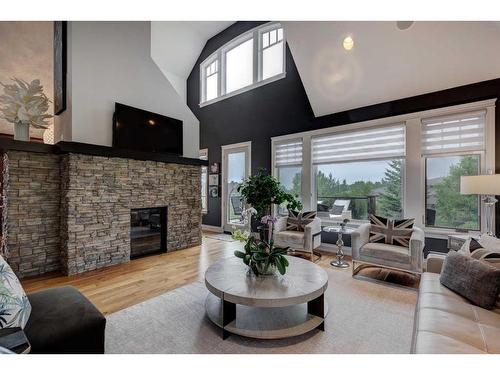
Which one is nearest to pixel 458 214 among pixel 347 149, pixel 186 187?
pixel 347 149

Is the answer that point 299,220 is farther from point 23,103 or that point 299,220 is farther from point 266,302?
point 23,103

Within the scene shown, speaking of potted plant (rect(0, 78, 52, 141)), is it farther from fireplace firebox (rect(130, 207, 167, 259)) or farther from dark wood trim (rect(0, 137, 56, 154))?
fireplace firebox (rect(130, 207, 167, 259))

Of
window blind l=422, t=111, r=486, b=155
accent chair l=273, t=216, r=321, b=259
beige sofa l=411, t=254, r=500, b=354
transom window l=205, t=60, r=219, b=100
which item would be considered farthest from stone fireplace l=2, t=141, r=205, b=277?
window blind l=422, t=111, r=486, b=155

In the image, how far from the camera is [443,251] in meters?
3.44

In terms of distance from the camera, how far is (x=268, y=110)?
535 cm

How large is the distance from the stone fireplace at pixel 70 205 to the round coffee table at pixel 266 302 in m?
2.15

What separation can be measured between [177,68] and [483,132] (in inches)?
281

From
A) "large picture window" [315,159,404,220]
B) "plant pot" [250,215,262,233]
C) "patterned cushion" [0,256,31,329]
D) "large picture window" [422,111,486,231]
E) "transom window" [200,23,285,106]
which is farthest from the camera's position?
"plant pot" [250,215,262,233]

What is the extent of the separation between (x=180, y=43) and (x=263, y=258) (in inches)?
258

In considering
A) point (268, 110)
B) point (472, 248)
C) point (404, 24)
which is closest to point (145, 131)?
point (268, 110)

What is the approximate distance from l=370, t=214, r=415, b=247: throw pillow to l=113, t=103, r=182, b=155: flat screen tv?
11.7ft

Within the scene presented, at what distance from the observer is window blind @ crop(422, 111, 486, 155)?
3.20 meters
